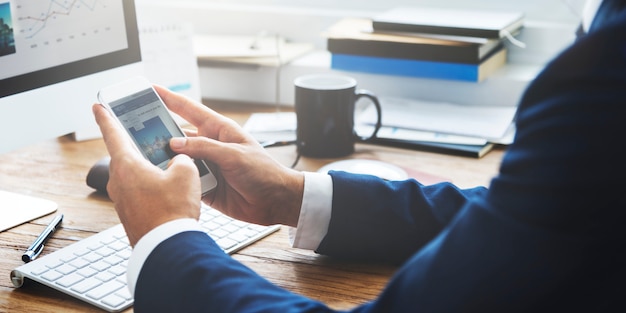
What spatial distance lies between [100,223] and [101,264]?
0.16 m

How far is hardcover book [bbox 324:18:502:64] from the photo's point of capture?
60.9 inches

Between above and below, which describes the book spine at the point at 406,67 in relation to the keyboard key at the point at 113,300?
above

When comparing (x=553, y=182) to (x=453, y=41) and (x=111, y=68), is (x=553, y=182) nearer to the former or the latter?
(x=111, y=68)

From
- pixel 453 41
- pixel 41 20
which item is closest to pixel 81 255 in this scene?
pixel 41 20

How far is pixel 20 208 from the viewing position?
120 cm

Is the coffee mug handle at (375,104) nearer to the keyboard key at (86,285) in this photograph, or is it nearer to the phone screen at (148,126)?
the phone screen at (148,126)

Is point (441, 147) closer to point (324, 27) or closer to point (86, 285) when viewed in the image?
point (324, 27)

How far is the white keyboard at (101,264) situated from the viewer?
0.93m

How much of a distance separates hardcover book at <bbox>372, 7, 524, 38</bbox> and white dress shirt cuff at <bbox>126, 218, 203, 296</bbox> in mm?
877

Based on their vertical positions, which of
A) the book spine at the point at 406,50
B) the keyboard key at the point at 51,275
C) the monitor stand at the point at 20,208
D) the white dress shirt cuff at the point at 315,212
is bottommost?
the monitor stand at the point at 20,208

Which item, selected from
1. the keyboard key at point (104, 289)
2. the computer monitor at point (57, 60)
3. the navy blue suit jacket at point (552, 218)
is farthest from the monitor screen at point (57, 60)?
the navy blue suit jacket at point (552, 218)

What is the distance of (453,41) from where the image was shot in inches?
61.6

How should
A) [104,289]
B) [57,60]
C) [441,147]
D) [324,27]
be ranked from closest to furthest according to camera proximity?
[104,289]
[57,60]
[441,147]
[324,27]

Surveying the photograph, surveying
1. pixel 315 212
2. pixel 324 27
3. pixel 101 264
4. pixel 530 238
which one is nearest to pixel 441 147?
pixel 315 212
